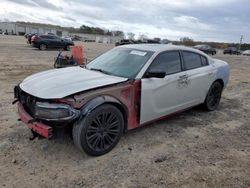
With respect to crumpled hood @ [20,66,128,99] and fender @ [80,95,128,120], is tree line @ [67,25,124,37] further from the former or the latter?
fender @ [80,95,128,120]

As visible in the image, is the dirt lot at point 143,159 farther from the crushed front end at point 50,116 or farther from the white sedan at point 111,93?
the crushed front end at point 50,116

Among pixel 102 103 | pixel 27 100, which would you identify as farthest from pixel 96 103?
pixel 27 100

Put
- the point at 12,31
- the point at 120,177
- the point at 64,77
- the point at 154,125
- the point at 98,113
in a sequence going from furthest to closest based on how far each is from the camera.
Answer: the point at 12,31
the point at 154,125
the point at 64,77
the point at 98,113
the point at 120,177

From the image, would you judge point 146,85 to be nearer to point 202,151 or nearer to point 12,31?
point 202,151

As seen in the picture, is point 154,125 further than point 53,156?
Yes

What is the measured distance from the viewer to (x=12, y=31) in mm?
92250

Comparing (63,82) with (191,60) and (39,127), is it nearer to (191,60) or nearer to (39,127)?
(39,127)

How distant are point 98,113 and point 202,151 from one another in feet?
5.77

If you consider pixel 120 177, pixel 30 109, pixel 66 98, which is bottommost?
pixel 120 177

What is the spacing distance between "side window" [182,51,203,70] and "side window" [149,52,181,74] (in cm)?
24

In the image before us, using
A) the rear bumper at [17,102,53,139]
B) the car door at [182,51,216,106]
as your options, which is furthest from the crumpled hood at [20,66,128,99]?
the car door at [182,51,216,106]

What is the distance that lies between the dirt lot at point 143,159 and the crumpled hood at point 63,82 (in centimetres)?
92

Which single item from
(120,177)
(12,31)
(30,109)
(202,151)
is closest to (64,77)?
(30,109)

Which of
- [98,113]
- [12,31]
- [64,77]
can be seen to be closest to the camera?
[98,113]
